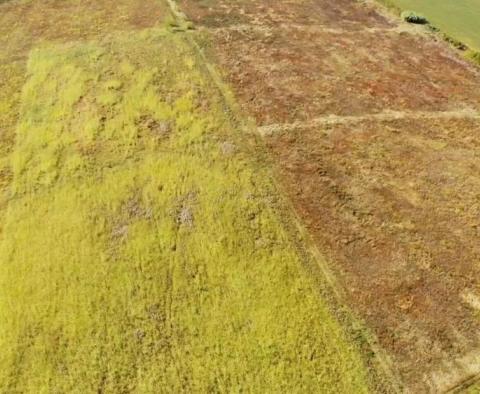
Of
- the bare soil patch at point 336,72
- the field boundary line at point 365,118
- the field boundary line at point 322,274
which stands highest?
the bare soil patch at point 336,72

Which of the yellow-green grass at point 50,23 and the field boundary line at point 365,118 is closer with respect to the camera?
the field boundary line at point 365,118

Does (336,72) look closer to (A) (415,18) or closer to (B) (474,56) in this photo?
(B) (474,56)

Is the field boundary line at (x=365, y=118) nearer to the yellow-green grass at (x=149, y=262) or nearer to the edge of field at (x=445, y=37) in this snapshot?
the yellow-green grass at (x=149, y=262)

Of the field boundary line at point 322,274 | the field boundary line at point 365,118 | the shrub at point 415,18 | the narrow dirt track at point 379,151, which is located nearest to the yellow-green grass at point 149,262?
the field boundary line at point 322,274

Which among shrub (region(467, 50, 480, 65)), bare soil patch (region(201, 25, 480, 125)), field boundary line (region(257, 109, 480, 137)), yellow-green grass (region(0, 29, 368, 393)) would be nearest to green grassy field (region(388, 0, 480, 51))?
shrub (region(467, 50, 480, 65))

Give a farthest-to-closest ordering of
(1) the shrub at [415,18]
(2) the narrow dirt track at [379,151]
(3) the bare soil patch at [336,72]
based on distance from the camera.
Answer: (1) the shrub at [415,18], (3) the bare soil patch at [336,72], (2) the narrow dirt track at [379,151]
